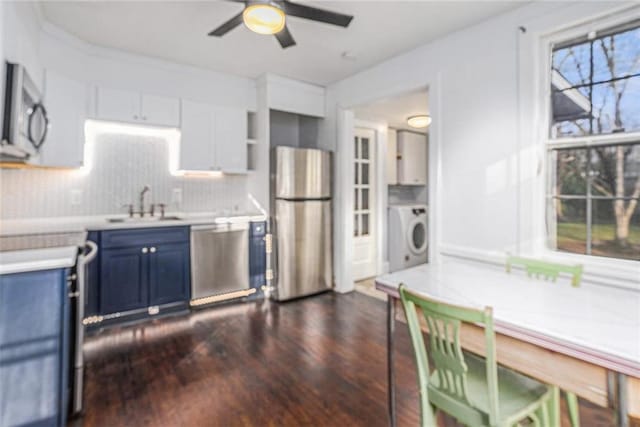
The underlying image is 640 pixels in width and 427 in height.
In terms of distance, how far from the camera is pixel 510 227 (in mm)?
2486

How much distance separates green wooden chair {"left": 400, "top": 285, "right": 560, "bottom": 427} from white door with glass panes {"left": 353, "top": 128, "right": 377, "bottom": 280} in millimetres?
3295

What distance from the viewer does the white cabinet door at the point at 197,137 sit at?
3592mm

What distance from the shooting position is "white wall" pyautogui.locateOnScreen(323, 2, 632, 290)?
7.77ft

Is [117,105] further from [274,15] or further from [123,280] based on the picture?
[274,15]

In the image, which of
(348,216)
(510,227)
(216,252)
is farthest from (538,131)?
(216,252)

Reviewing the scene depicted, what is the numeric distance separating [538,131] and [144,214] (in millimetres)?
3702

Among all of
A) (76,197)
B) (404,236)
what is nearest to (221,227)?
(76,197)

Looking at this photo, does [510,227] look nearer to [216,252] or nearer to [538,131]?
[538,131]

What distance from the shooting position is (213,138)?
3.78m

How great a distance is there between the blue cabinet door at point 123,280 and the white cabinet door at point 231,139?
4.33ft

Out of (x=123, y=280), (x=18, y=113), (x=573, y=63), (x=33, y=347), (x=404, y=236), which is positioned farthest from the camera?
(x=404, y=236)

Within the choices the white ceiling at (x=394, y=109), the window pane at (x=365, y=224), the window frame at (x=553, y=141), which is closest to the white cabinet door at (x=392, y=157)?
the white ceiling at (x=394, y=109)

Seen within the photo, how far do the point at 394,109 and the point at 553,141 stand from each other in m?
2.27

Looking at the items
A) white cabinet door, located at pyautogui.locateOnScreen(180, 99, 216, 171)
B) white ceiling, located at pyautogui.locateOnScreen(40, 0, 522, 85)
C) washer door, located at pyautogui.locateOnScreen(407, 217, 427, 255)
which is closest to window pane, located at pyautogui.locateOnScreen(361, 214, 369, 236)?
washer door, located at pyautogui.locateOnScreen(407, 217, 427, 255)
